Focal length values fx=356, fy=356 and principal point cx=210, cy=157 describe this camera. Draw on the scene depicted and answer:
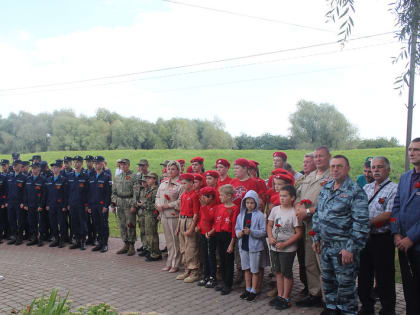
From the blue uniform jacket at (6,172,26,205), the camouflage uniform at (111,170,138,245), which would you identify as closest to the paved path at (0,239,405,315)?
the camouflage uniform at (111,170,138,245)

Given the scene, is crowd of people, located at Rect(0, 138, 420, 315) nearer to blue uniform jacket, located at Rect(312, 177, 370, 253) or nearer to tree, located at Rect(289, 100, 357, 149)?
blue uniform jacket, located at Rect(312, 177, 370, 253)

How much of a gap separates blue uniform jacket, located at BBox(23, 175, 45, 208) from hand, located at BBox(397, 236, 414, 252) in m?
8.71

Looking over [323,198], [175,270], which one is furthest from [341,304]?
[175,270]

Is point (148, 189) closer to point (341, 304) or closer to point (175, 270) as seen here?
point (175, 270)

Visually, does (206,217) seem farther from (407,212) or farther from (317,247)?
(407,212)

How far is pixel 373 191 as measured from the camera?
16.0 ft

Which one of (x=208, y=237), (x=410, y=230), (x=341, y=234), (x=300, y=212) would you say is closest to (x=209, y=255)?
(x=208, y=237)

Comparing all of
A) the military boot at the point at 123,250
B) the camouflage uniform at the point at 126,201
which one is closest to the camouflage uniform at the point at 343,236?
the camouflage uniform at the point at 126,201

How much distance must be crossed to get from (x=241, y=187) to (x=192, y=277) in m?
1.85

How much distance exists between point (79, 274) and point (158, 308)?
8.18 ft

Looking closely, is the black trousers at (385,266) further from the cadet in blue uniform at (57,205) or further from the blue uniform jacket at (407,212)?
the cadet in blue uniform at (57,205)

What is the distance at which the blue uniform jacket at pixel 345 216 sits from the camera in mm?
4098

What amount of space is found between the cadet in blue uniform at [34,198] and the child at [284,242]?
7071mm

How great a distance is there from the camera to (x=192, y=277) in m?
6.33
